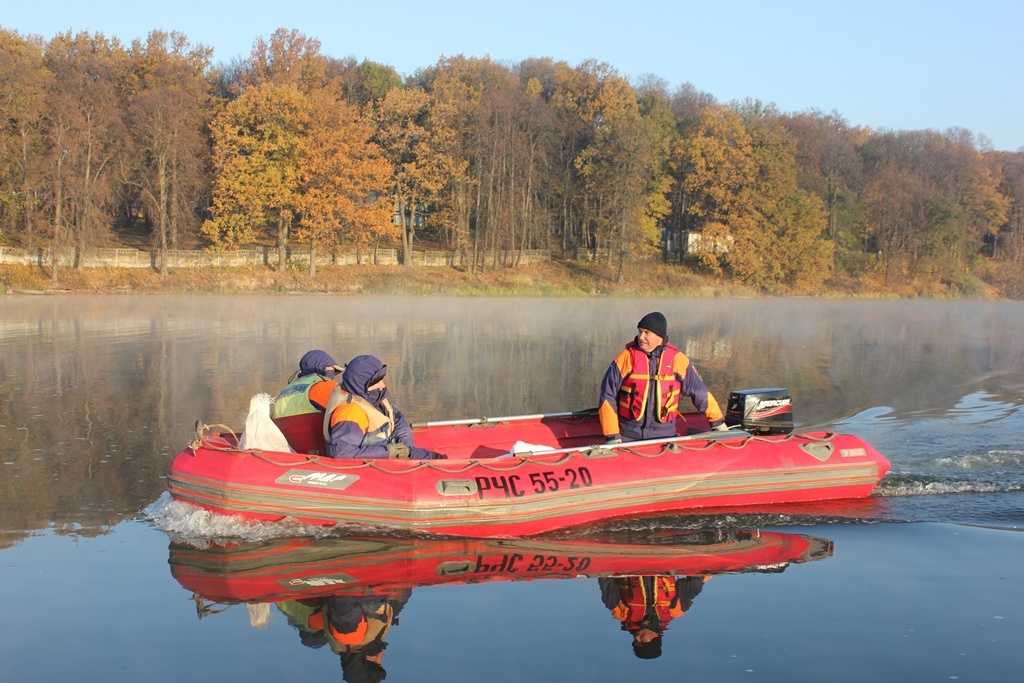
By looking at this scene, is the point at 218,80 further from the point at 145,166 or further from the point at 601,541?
the point at 601,541

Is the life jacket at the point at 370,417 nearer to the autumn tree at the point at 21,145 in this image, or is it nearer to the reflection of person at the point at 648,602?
the reflection of person at the point at 648,602

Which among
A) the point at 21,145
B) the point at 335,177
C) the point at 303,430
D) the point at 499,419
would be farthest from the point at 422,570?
the point at 21,145

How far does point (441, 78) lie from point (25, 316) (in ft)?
105

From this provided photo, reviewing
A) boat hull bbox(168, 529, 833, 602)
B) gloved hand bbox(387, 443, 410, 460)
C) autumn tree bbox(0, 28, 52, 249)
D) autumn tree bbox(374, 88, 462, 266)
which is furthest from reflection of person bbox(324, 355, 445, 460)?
autumn tree bbox(374, 88, 462, 266)

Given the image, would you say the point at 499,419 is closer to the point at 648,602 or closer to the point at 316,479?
the point at 316,479

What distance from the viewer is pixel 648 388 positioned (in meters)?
9.28

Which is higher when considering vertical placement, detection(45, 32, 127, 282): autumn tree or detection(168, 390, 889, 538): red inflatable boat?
detection(45, 32, 127, 282): autumn tree

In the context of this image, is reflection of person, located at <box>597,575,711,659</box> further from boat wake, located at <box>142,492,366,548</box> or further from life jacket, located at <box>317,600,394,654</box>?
boat wake, located at <box>142,492,366,548</box>

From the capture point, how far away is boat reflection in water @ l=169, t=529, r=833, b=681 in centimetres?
616

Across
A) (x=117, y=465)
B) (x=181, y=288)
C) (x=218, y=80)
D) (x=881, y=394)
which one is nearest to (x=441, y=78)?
(x=218, y=80)

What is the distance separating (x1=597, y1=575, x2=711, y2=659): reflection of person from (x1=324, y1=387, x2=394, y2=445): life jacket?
94.4 inches

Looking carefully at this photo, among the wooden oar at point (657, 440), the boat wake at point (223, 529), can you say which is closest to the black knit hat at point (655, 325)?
the wooden oar at point (657, 440)

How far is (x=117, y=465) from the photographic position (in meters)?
10.0

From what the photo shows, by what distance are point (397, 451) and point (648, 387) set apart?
2456 mm
